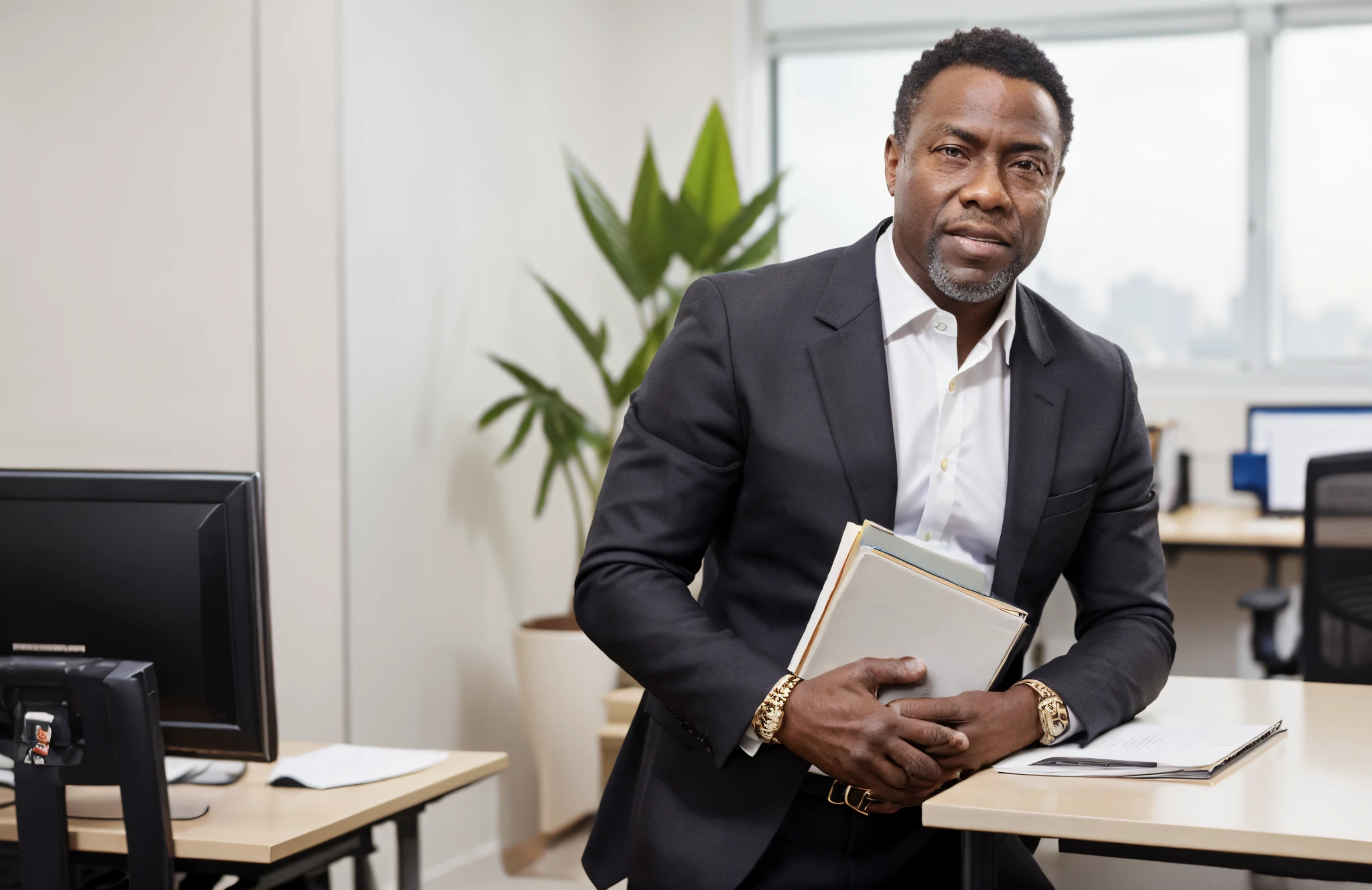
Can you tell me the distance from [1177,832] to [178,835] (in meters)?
1.06

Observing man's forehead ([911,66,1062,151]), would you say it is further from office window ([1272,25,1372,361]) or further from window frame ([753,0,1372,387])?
office window ([1272,25,1372,361])

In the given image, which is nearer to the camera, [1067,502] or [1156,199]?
[1067,502]

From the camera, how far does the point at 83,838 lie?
58.9 inches

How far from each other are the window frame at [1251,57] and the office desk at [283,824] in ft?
12.1

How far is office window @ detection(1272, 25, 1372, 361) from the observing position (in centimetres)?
450

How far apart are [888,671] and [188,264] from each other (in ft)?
7.44

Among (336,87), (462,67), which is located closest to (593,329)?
(462,67)

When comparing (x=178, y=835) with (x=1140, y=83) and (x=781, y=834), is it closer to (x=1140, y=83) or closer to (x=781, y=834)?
(x=781, y=834)

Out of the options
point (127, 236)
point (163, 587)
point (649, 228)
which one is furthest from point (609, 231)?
point (163, 587)

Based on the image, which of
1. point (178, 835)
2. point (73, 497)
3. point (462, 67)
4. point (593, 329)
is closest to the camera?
point (178, 835)

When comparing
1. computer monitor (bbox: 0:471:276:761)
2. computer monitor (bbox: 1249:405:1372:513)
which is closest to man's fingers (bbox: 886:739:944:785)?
computer monitor (bbox: 0:471:276:761)

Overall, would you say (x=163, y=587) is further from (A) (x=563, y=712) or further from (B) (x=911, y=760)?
(A) (x=563, y=712)

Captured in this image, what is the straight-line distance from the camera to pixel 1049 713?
4.31 ft

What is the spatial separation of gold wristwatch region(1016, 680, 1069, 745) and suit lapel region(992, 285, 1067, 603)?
0.11 m
